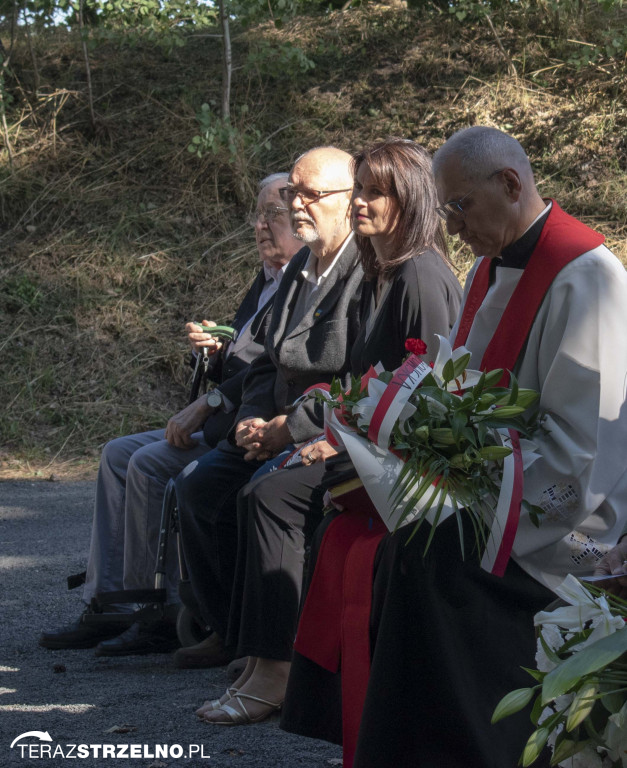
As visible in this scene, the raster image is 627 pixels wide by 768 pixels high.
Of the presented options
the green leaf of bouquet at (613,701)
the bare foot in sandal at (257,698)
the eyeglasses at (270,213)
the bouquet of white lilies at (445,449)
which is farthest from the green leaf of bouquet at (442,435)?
the eyeglasses at (270,213)

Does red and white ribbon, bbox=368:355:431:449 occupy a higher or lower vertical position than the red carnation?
lower

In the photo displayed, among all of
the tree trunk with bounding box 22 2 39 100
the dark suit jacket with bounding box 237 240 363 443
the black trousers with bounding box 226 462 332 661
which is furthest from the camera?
the tree trunk with bounding box 22 2 39 100

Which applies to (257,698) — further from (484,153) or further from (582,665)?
(582,665)

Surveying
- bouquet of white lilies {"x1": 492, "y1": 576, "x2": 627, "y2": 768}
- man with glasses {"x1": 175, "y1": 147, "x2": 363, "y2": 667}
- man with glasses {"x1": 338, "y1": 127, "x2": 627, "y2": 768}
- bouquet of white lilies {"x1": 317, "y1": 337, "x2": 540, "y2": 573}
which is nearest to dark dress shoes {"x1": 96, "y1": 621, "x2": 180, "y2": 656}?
man with glasses {"x1": 175, "y1": 147, "x2": 363, "y2": 667}

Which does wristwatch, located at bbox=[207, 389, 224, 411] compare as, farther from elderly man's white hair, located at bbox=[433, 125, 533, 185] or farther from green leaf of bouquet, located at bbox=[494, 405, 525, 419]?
green leaf of bouquet, located at bbox=[494, 405, 525, 419]

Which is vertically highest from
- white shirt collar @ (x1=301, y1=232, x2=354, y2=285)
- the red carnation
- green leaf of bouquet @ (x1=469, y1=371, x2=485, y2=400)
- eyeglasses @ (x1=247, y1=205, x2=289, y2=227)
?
eyeglasses @ (x1=247, y1=205, x2=289, y2=227)

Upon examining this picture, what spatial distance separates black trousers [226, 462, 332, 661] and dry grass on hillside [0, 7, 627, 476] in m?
6.08

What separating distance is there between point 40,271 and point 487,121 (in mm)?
5640

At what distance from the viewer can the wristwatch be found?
482 centimetres

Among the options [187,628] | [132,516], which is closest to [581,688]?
[187,628]

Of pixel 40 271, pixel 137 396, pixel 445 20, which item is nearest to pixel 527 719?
pixel 137 396

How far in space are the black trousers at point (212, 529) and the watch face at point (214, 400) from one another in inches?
21.5

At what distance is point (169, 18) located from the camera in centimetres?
1180

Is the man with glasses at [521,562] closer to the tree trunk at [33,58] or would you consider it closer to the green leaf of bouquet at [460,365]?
the green leaf of bouquet at [460,365]
